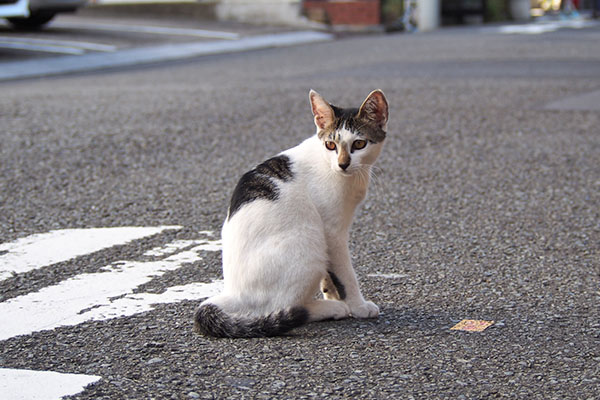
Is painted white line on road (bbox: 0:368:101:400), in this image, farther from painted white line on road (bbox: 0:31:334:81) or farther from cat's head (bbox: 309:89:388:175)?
painted white line on road (bbox: 0:31:334:81)

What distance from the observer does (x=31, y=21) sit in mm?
19266

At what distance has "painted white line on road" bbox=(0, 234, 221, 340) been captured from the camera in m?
3.60

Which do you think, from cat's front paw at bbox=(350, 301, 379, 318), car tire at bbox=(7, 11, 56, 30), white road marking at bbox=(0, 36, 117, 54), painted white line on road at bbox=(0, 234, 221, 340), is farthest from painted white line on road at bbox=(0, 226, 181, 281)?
car tire at bbox=(7, 11, 56, 30)

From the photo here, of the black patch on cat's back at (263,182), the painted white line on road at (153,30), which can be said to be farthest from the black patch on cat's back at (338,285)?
the painted white line on road at (153,30)

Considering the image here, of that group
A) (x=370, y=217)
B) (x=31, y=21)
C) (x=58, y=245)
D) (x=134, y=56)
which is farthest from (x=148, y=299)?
(x=31, y=21)

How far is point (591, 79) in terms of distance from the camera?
11.2 m

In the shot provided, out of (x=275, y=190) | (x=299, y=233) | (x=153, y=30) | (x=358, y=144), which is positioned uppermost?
(x=153, y=30)

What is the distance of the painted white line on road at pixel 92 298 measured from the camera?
3602 mm

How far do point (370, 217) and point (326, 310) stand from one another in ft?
6.67

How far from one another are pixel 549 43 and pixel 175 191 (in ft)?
44.3

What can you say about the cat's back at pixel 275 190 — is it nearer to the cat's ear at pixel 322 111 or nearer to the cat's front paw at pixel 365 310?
the cat's ear at pixel 322 111

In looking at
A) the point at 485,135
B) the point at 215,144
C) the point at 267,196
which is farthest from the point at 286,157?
the point at 485,135

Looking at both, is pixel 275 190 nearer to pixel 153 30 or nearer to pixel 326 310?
pixel 326 310

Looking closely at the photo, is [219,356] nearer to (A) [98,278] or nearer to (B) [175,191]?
(A) [98,278]
